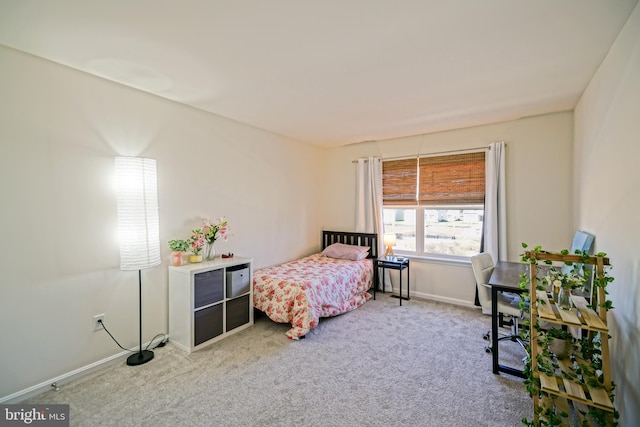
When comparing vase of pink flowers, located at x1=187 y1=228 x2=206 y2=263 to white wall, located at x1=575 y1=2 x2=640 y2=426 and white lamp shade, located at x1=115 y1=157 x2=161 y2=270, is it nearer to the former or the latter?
white lamp shade, located at x1=115 y1=157 x2=161 y2=270

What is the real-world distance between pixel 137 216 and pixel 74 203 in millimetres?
468

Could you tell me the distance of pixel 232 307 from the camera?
10.0 feet

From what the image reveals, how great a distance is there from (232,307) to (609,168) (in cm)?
351

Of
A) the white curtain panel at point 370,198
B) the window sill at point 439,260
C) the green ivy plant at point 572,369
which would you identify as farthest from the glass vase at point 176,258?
the window sill at point 439,260

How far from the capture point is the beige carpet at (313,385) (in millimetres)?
1858

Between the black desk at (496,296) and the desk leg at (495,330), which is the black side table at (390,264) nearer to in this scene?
the black desk at (496,296)

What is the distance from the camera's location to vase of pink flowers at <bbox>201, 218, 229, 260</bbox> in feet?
10.2

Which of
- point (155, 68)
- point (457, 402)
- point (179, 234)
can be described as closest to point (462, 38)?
point (155, 68)

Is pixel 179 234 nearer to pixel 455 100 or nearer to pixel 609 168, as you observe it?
pixel 455 100

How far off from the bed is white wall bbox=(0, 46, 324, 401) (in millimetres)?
845

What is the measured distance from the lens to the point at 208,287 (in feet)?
9.21

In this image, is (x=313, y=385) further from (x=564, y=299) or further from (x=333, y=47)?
(x=333, y=47)

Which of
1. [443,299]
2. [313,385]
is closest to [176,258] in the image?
[313,385]

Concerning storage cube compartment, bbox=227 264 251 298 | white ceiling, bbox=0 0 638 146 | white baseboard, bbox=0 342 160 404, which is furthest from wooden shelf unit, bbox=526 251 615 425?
white baseboard, bbox=0 342 160 404
